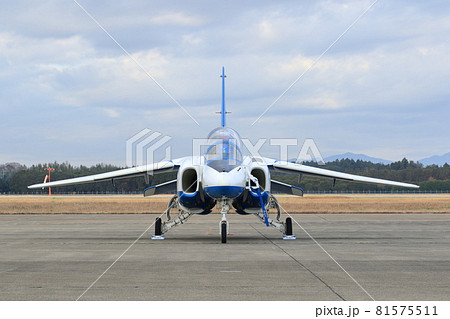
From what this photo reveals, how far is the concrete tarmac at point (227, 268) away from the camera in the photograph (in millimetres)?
8734

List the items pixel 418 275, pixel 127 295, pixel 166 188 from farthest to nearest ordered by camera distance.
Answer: pixel 166 188 → pixel 418 275 → pixel 127 295

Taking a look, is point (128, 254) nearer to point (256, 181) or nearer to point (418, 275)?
point (256, 181)

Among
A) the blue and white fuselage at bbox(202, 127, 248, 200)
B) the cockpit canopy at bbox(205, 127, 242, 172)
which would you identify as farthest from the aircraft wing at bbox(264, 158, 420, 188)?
the blue and white fuselage at bbox(202, 127, 248, 200)

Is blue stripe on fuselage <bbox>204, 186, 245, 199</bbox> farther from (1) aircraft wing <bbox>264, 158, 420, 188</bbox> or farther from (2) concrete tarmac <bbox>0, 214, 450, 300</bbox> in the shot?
(1) aircraft wing <bbox>264, 158, 420, 188</bbox>

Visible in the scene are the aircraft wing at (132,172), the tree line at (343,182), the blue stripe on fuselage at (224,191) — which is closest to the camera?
the blue stripe on fuselage at (224,191)

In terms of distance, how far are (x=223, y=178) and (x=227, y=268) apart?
5.01 metres

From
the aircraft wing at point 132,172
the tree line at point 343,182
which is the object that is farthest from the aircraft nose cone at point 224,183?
the tree line at point 343,182

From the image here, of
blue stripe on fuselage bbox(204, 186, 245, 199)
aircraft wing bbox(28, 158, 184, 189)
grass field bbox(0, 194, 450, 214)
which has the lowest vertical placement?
grass field bbox(0, 194, 450, 214)

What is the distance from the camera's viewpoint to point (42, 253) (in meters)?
15.0

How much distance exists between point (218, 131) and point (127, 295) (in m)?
10.1

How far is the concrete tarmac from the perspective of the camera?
344 inches

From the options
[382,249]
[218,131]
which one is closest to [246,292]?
[382,249]

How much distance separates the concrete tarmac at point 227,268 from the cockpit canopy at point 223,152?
2.35m

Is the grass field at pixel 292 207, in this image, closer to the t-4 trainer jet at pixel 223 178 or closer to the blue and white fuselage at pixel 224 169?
the t-4 trainer jet at pixel 223 178
